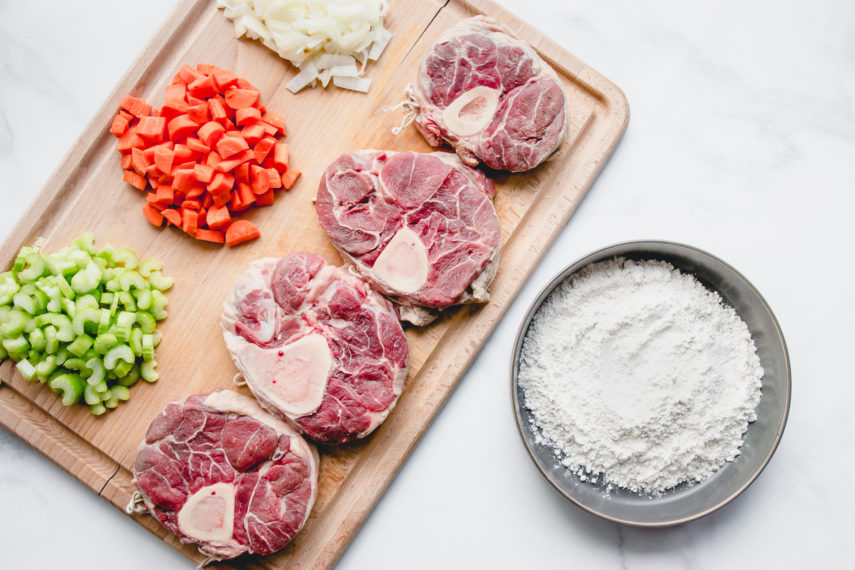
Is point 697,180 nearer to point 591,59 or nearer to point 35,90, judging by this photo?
point 591,59

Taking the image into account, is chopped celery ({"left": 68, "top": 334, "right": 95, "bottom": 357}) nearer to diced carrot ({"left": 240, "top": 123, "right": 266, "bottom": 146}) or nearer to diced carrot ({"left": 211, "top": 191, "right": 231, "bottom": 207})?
diced carrot ({"left": 211, "top": 191, "right": 231, "bottom": 207})

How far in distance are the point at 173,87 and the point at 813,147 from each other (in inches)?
140

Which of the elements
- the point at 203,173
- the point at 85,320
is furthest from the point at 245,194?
the point at 85,320

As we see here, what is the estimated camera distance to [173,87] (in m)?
3.31

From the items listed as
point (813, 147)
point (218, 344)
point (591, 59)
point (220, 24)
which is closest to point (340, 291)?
point (218, 344)

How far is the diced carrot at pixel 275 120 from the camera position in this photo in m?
3.34

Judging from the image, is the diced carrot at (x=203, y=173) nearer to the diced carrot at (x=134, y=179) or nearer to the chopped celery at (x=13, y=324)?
the diced carrot at (x=134, y=179)

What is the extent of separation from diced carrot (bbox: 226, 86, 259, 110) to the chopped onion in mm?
232

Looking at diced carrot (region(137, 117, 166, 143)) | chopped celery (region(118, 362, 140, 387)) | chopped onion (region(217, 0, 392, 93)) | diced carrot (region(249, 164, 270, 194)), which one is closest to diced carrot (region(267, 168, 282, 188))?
diced carrot (region(249, 164, 270, 194))

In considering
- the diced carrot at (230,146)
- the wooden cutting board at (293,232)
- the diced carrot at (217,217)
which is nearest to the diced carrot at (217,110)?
the diced carrot at (230,146)

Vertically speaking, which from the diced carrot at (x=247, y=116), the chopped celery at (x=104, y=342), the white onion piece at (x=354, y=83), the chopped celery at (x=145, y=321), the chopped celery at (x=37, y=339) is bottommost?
the chopped celery at (x=37, y=339)

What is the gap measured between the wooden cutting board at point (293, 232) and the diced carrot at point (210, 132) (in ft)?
1.07

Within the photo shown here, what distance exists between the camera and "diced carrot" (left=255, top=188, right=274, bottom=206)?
3.34 metres

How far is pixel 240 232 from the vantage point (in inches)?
130
